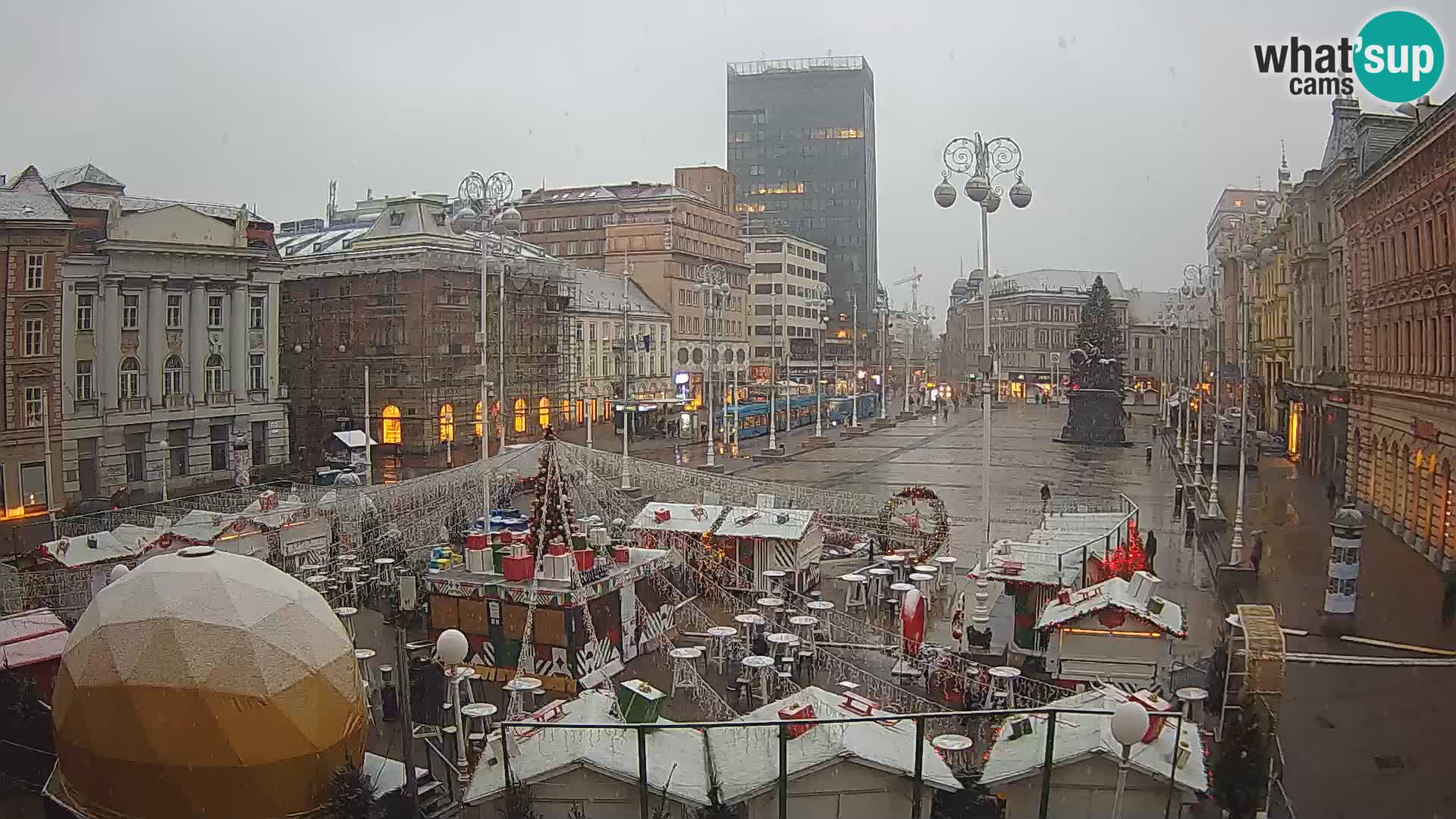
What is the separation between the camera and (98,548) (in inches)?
826

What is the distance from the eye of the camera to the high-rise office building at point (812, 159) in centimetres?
13438

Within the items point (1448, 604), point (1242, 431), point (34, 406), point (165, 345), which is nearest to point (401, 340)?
point (165, 345)

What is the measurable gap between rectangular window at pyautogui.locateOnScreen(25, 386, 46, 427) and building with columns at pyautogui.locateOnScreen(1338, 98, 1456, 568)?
3730 centimetres

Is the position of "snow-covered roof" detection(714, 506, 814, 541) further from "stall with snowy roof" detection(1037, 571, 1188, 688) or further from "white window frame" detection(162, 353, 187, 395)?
"white window frame" detection(162, 353, 187, 395)

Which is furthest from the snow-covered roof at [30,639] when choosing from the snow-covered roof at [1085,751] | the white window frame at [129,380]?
the white window frame at [129,380]

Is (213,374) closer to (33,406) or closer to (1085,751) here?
(33,406)

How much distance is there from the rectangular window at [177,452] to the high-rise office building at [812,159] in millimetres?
99962

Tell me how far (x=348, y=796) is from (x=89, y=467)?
1210 inches

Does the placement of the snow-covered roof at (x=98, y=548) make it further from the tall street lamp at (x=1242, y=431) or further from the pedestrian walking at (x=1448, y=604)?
the pedestrian walking at (x=1448, y=604)

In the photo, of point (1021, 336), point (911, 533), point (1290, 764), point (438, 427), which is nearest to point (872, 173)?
point (1021, 336)

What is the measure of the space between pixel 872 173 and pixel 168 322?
116094mm

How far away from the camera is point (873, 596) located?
853 inches

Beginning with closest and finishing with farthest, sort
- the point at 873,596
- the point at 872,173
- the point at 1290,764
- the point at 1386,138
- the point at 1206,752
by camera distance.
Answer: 1. the point at 1206,752
2. the point at 1290,764
3. the point at 873,596
4. the point at 1386,138
5. the point at 872,173

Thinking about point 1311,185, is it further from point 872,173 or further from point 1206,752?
point 872,173
